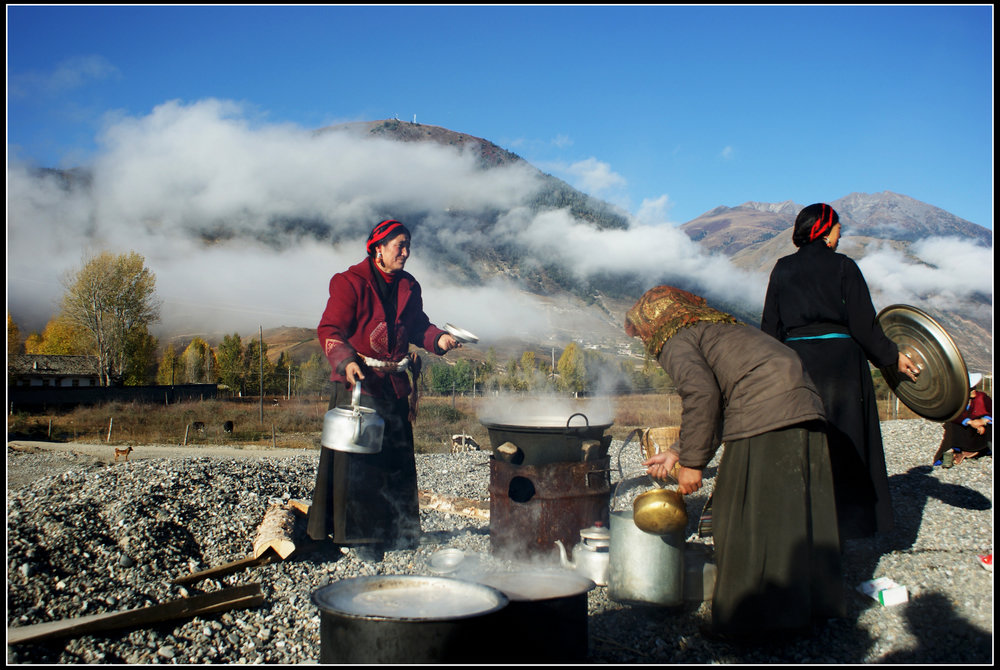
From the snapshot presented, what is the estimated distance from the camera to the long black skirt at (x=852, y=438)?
3818 mm

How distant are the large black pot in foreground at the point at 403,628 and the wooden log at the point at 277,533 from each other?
1.61 m

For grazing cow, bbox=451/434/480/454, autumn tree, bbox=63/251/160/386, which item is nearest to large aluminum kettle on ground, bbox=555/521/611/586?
grazing cow, bbox=451/434/480/454

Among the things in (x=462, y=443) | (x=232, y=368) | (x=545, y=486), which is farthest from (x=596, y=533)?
(x=232, y=368)

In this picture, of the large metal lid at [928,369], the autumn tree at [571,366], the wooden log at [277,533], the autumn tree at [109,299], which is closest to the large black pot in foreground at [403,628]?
the wooden log at [277,533]

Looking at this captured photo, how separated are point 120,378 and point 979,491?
4974 cm

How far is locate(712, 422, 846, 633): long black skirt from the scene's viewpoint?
9.44ft

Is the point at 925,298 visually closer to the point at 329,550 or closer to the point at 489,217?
the point at 489,217

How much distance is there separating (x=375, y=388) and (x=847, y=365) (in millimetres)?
3017

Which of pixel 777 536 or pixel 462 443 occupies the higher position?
pixel 777 536

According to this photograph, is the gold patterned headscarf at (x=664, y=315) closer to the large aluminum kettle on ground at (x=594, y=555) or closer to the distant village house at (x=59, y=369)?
the large aluminum kettle on ground at (x=594, y=555)

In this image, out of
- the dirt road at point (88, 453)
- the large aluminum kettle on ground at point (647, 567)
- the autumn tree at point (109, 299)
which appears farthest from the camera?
the autumn tree at point (109, 299)

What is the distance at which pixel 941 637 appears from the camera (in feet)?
10.4

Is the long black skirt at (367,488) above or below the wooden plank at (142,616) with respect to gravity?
above

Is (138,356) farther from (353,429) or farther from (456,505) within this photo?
(353,429)
